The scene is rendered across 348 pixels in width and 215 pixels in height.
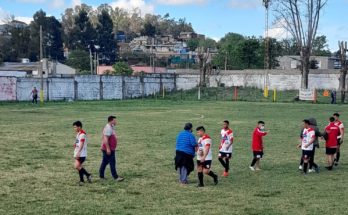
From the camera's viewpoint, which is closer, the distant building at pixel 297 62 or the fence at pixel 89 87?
the fence at pixel 89 87

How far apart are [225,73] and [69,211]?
2610 inches

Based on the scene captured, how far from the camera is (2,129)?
28.3 meters

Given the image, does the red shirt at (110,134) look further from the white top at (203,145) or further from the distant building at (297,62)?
the distant building at (297,62)

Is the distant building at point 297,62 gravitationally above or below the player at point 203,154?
above

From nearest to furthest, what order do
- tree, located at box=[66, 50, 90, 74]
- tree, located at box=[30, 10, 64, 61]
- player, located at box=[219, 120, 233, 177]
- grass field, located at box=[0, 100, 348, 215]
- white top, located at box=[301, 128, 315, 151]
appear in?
grass field, located at box=[0, 100, 348, 215], player, located at box=[219, 120, 233, 177], white top, located at box=[301, 128, 315, 151], tree, located at box=[66, 50, 90, 74], tree, located at box=[30, 10, 64, 61]

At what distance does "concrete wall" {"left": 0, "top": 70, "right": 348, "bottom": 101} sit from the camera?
2357 inches

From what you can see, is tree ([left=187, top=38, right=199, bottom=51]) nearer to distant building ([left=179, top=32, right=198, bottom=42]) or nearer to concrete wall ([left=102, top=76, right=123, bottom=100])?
distant building ([left=179, top=32, right=198, bottom=42])

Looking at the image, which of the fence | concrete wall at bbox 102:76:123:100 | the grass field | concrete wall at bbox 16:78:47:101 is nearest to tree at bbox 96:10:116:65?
the fence

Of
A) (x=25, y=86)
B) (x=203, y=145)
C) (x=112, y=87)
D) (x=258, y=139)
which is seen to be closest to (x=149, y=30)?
(x=112, y=87)

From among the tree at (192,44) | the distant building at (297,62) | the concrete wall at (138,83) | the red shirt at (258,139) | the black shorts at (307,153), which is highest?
A: the tree at (192,44)

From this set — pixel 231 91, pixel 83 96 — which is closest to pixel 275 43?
pixel 231 91

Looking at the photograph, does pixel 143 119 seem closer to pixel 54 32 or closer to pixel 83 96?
pixel 83 96

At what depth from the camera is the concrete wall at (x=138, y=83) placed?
59875mm

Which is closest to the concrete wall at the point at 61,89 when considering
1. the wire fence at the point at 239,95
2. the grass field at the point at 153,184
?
the wire fence at the point at 239,95
